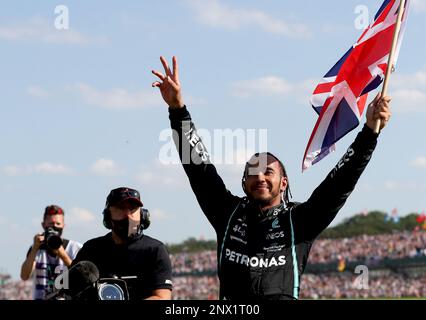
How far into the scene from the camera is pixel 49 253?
402 inches

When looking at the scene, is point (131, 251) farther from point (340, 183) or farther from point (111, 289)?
point (340, 183)

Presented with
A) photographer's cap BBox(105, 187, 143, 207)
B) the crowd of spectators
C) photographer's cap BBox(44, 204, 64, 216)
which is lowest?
photographer's cap BBox(105, 187, 143, 207)

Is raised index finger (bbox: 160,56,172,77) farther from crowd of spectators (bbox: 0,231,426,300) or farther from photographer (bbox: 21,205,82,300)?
crowd of spectators (bbox: 0,231,426,300)

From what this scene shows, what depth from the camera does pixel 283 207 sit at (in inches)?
238

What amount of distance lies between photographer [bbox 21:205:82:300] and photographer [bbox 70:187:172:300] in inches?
117

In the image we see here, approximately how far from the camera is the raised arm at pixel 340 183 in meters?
5.77

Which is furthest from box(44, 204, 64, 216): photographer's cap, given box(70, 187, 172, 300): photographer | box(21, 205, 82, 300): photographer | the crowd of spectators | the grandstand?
the crowd of spectators

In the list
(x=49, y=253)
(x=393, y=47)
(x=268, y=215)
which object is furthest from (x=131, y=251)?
(x=49, y=253)

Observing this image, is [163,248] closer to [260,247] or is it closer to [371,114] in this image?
[260,247]

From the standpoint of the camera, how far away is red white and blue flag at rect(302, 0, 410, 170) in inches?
285

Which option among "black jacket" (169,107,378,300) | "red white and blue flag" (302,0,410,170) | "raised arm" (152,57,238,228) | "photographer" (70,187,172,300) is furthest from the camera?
"red white and blue flag" (302,0,410,170)

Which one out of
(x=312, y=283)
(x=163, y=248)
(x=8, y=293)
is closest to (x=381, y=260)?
(x=312, y=283)

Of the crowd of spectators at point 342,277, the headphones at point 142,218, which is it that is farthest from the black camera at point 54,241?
the crowd of spectators at point 342,277
